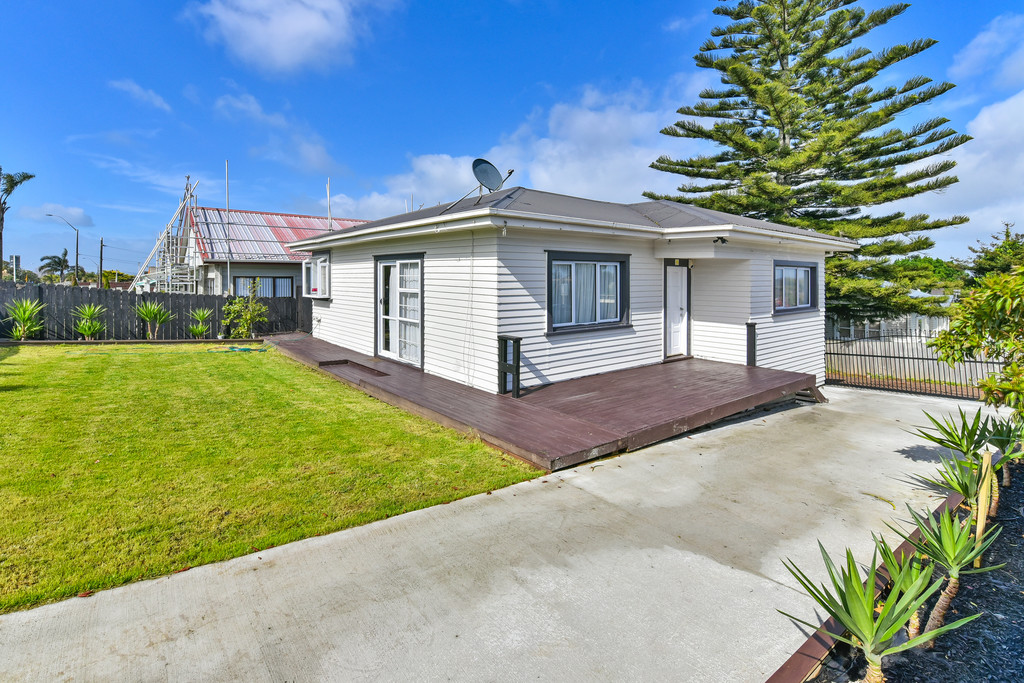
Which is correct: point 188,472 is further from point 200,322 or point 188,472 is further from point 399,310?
point 200,322

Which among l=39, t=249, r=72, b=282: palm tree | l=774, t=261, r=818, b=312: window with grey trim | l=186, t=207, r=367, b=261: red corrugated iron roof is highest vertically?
l=39, t=249, r=72, b=282: palm tree

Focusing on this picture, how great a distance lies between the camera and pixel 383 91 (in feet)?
67.1

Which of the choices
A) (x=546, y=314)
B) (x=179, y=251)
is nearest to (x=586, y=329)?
(x=546, y=314)

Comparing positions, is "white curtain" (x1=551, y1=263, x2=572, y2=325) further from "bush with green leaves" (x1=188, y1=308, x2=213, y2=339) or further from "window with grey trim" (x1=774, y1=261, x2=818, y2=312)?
"bush with green leaves" (x1=188, y1=308, x2=213, y2=339)

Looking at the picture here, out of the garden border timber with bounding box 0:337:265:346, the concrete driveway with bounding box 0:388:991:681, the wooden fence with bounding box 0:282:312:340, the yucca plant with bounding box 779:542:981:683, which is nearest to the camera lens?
the yucca plant with bounding box 779:542:981:683

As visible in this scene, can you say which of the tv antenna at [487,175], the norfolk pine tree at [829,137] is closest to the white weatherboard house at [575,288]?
A: the tv antenna at [487,175]

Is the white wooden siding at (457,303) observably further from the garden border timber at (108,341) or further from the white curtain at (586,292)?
the garden border timber at (108,341)

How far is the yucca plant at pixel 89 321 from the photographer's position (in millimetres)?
13598

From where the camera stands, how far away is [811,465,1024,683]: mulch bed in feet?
7.71

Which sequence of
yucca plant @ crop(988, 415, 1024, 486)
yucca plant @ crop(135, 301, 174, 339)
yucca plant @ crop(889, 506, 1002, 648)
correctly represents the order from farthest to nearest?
yucca plant @ crop(135, 301, 174, 339), yucca plant @ crop(988, 415, 1024, 486), yucca plant @ crop(889, 506, 1002, 648)

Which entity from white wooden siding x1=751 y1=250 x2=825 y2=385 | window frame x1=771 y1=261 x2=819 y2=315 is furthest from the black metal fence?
window frame x1=771 y1=261 x2=819 y2=315

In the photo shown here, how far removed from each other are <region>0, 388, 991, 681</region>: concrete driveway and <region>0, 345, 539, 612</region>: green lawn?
275 mm

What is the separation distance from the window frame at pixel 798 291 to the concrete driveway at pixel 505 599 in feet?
19.9

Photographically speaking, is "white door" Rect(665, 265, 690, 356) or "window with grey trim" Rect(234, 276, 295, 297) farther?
"window with grey trim" Rect(234, 276, 295, 297)
